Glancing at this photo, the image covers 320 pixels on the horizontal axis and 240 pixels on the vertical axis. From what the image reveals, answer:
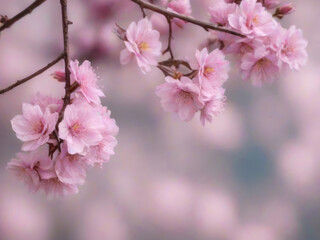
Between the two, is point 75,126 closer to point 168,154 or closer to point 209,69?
point 209,69

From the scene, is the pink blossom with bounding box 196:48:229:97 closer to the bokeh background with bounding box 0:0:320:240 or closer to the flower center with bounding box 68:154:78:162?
the flower center with bounding box 68:154:78:162

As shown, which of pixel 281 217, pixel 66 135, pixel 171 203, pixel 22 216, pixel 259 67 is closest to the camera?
pixel 66 135

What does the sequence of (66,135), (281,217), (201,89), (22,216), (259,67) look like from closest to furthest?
(66,135), (201,89), (259,67), (22,216), (281,217)

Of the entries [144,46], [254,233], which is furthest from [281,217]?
[144,46]

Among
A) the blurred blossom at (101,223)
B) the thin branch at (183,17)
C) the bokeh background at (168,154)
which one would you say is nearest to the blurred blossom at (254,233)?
the bokeh background at (168,154)

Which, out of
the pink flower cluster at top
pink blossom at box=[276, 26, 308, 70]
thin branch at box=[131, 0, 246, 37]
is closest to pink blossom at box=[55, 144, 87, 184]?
the pink flower cluster at top

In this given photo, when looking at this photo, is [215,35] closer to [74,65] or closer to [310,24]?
[74,65]
